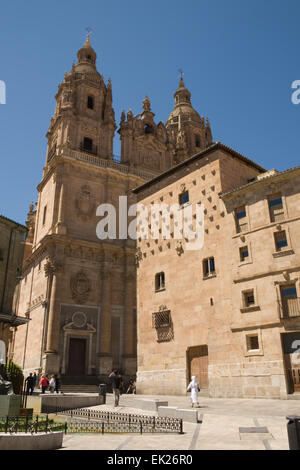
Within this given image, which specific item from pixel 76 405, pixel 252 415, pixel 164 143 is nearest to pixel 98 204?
pixel 164 143

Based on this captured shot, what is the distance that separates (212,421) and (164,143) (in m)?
A: 41.8

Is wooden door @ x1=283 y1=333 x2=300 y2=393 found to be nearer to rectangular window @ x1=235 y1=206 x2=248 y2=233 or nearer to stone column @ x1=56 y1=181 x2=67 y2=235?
rectangular window @ x1=235 y1=206 x2=248 y2=233

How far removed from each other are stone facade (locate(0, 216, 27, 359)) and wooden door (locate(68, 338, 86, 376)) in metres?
12.1

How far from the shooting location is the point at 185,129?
5816 centimetres

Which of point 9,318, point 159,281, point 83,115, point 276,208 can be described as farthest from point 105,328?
point 83,115

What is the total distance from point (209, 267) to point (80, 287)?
1723 centimetres

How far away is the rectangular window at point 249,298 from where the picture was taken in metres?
21.3

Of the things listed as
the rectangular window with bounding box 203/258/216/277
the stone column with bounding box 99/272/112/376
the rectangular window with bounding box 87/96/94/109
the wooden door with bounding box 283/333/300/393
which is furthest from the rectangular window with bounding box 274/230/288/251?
the rectangular window with bounding box 87/96/94/109

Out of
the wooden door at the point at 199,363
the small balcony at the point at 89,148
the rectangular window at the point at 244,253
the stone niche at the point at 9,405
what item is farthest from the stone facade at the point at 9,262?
the small balcony at the point at 89,148

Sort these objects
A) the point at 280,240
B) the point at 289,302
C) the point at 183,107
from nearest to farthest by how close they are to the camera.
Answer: the point at 289,302 → the point at 280,240 → the point at 183,107

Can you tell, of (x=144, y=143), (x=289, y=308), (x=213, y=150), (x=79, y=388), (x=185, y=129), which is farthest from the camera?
(x=185, y=129)

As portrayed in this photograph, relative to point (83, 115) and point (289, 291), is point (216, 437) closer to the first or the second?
point (289, 291)

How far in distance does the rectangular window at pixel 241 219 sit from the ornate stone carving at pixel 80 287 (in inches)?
759

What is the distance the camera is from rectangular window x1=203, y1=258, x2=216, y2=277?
23.9 meters
